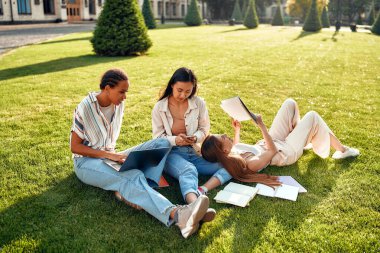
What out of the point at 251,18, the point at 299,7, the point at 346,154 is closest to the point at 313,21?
the point at 251,18

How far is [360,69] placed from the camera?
1186 centimetres

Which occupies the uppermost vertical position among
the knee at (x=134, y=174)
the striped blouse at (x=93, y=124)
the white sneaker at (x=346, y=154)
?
the striped blouse at (x=93, y=124)

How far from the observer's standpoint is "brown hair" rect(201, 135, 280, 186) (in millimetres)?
3994

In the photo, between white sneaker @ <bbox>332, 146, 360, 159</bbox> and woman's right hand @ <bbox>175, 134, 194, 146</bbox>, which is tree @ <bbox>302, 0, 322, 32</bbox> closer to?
white sneaker @ <bbox>332, 146, 360, 159</bbox>

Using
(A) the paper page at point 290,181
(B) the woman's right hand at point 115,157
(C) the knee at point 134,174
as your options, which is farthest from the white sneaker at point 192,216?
Result: (A) the paper page at point 290,181

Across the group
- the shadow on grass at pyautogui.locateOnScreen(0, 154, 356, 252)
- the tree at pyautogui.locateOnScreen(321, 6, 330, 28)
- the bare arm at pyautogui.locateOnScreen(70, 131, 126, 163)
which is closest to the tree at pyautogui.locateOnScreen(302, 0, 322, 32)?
the tree at pyautogui.locateOnScreen(321, 6, 330, 28)

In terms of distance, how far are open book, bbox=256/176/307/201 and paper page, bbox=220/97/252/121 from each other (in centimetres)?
82

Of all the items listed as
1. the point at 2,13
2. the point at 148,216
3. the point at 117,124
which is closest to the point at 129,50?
the point at 117,124

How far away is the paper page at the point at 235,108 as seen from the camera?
4002 millimetres

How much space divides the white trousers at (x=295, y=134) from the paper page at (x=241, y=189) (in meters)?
0.76

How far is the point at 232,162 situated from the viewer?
398cm

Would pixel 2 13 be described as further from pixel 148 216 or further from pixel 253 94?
pixel 148 216

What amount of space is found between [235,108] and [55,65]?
950cm

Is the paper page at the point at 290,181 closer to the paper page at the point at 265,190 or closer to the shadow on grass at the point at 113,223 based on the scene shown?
the shadow on grass at the point at 113,223
